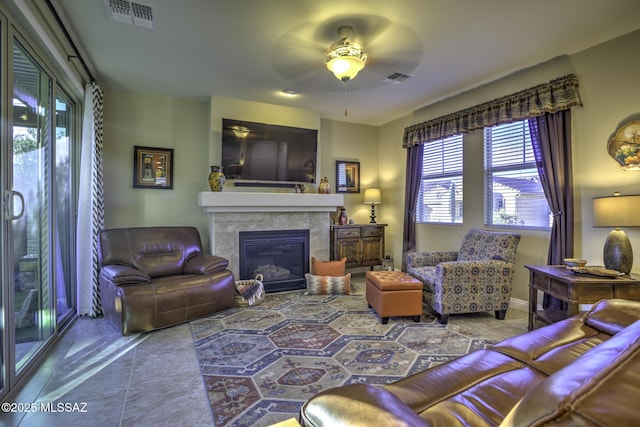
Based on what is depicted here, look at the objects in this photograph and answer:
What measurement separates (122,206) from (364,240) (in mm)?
→ 3567

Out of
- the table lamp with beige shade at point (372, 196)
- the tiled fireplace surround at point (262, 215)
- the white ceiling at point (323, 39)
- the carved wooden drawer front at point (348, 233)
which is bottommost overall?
the carved wooden drawer front at point (348, 233)

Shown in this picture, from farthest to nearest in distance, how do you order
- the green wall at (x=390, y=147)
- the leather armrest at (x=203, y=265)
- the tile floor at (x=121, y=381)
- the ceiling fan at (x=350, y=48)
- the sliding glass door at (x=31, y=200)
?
Result: the leather armrest at (x=203, y=265)
the green wall at (x=390, y=147)
the ceiling fan at (x=350, y=48)
the sliding glass door at (x=31, y=200)
the tile floor at (x=121, y=381)

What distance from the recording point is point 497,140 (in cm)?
376

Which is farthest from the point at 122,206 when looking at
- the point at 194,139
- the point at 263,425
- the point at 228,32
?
the point at 263,425

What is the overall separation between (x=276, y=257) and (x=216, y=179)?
4.61 feet

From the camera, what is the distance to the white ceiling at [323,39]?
2.31 metres

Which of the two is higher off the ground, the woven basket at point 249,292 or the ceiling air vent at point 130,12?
the ceiling air vent at point 130,12

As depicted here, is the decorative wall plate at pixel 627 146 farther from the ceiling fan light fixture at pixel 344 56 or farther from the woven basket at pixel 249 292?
the woven basket at pixel 249 292

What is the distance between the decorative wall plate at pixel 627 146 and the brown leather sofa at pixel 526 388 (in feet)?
5.43

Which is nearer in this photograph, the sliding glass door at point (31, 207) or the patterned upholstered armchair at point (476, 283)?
the sliding glass door at point (31, 207)

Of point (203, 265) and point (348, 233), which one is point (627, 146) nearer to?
point (348, 233)

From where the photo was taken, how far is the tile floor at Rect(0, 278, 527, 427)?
1.69 meters

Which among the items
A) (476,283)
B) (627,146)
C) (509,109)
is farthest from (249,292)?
(627,146)

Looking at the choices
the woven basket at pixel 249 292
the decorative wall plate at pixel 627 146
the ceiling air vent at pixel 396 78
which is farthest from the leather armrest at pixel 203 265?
the decorative wall plate at pixel 627 146
